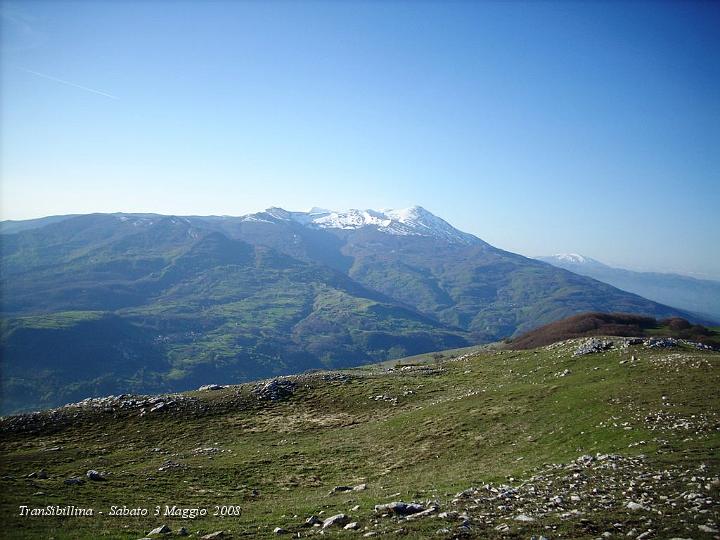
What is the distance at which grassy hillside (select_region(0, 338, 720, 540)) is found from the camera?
58.1 feet

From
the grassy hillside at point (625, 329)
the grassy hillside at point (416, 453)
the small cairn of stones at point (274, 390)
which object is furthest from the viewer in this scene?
the grassy hillside at point (625, 329)

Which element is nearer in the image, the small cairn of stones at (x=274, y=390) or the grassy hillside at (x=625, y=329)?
the small cairn of stones at (x=274, y=390)

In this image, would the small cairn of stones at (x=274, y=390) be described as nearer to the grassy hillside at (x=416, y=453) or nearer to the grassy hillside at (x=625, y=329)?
the grassy hillside at (x=416, y=453)

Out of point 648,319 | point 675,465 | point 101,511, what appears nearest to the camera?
point 675,465

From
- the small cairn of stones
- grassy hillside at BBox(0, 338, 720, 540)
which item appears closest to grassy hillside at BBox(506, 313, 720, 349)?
grassy hillside at BBox(0, 338, 720, 540)

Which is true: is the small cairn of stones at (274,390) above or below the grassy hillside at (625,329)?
below

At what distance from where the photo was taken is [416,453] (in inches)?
1284

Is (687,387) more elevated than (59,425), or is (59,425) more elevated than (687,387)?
(687,387)

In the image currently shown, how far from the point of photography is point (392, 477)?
28.2 m

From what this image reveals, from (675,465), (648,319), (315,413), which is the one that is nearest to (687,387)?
(675,465)

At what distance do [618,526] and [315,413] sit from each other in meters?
37.1

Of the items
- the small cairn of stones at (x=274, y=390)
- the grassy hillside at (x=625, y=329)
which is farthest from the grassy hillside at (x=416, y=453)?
the grassy hillside at (x=625, y=329)

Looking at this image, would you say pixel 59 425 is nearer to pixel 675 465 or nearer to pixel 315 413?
pixel 315 413

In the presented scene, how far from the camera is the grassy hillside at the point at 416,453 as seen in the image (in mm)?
17703
